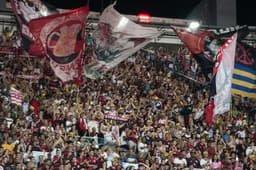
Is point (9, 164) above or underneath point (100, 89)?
underneath

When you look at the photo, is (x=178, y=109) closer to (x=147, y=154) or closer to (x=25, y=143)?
(x=147, y=154)

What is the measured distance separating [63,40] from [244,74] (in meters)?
6.23

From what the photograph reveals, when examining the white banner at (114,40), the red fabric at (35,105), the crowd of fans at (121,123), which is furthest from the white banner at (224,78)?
the red fabric at (35,105)

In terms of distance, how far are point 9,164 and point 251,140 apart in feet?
33.7

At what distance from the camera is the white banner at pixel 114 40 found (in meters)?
16.1

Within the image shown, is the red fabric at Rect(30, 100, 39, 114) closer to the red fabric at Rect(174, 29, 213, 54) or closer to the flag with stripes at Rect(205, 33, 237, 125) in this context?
the red fabric at Rect(174, 29, 213, 54)

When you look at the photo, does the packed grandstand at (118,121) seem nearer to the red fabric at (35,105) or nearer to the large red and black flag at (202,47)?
the red fabric at (35,105)

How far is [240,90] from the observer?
16516mm

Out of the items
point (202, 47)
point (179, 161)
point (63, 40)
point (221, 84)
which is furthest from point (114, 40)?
point (179, 161)

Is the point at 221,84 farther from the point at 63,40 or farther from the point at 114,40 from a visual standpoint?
the point at 63,40

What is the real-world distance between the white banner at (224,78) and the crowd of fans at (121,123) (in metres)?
3.76

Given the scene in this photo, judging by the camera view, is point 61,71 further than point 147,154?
No

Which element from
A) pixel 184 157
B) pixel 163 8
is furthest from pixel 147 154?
pixel 163 8

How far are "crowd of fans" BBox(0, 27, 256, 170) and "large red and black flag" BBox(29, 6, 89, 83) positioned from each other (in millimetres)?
2892
